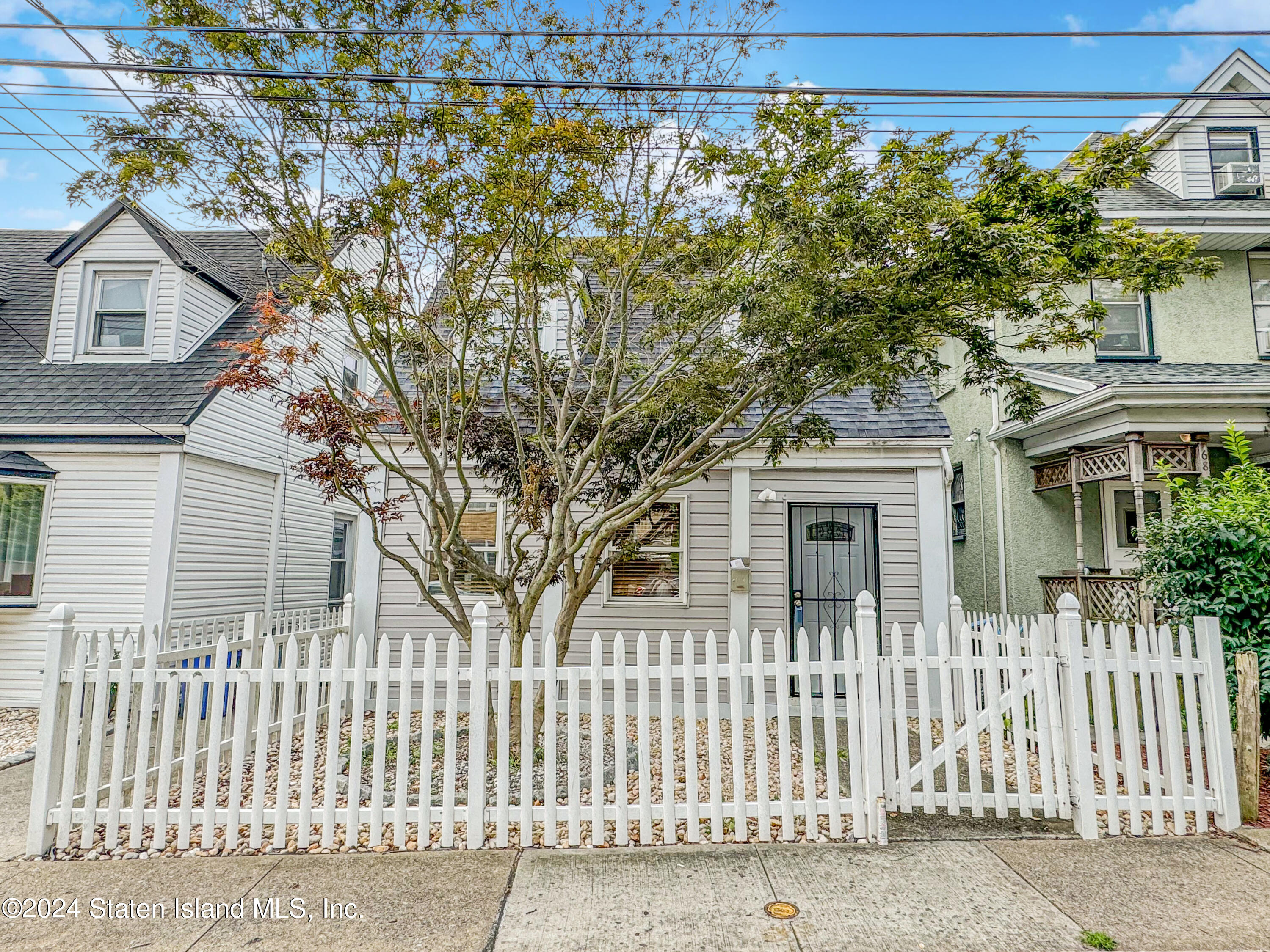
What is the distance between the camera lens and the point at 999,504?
10016mm

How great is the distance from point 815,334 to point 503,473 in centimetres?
326

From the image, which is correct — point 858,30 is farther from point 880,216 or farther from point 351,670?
point 351,670

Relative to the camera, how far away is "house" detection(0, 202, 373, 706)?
7.53m

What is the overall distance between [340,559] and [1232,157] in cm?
1637

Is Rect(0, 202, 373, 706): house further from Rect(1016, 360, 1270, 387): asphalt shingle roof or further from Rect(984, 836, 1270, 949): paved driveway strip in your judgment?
Rect(1016, 360, 1270, 387): asphalt shingle roof

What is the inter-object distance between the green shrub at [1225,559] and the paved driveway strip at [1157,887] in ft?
5.16

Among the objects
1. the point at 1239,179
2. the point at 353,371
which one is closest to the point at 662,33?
the point at 353,371

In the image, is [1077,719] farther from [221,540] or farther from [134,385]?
[134,385]

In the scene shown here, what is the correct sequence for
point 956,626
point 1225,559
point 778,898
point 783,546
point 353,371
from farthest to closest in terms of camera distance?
point 353,371
point 783,546
point 956,626
point 1225,559
point 778,898

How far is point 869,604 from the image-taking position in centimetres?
404

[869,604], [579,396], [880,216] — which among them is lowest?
[869,604]

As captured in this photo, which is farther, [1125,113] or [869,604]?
[1125,113]

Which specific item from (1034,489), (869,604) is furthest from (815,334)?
(1034,489)

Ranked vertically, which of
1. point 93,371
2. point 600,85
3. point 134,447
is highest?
point 600,85
